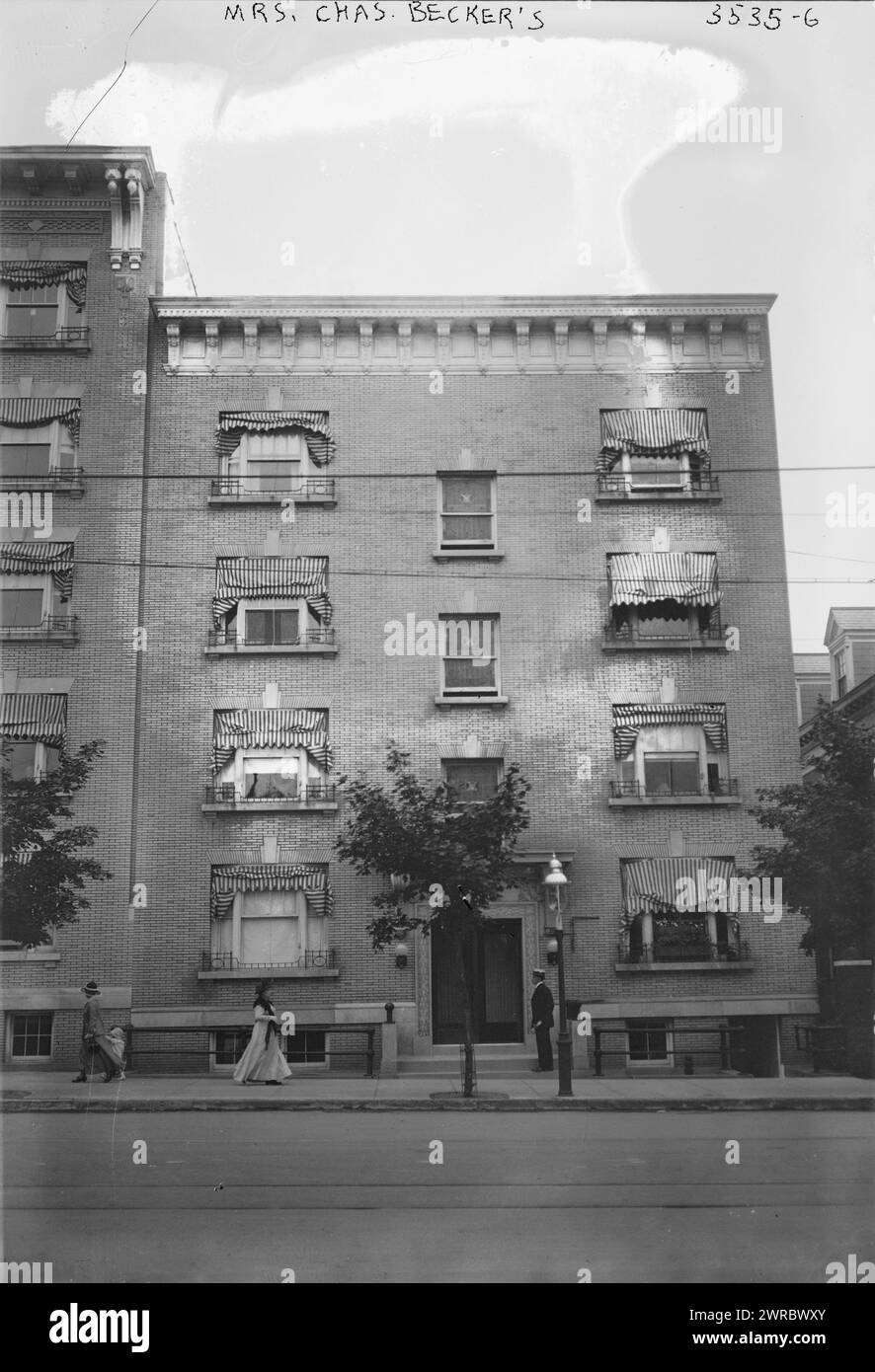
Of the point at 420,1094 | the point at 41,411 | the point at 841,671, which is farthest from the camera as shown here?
the point at 420,1094

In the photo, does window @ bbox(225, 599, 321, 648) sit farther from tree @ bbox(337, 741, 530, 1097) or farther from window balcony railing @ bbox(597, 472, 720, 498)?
window balcony railing @ bbox(597, 472, 720, 498)

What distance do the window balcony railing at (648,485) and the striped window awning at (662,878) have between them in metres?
3.52

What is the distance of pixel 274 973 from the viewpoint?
10883 millimetres

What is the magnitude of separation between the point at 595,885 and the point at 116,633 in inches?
204

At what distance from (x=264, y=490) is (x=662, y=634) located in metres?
4.09

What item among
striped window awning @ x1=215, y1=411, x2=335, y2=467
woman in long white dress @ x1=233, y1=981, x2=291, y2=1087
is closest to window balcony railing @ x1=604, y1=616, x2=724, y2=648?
striped window awning @ x1=215, y1=411, x2=335, y2=467

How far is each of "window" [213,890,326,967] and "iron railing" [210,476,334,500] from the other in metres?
3.85

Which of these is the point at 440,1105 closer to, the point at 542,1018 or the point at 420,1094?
the point at 420,1094

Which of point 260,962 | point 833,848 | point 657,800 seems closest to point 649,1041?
point 657,800

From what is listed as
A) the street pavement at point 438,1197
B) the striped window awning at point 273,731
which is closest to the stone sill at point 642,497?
the striped window awning at point 273,731

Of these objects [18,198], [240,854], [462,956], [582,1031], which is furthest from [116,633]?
[582,1031]

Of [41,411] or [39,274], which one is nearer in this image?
[39,274]

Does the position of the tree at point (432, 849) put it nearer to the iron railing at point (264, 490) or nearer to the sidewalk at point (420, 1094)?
the sidewalk at point (420, 1094)

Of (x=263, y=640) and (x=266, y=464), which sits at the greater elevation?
(x=266, y=464)
